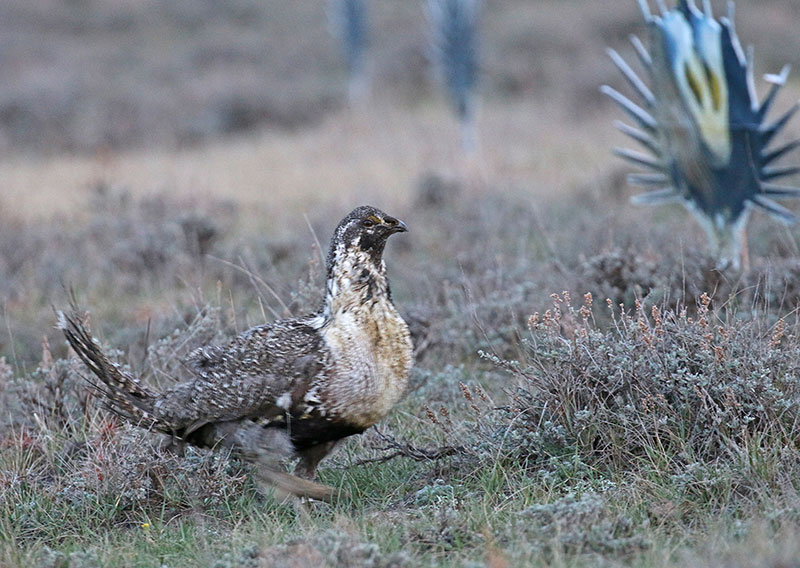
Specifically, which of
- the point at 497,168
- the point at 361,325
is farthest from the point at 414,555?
the point at 497,168

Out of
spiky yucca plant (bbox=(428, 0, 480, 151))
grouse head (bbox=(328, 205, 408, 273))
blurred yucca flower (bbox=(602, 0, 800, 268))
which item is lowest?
grouse head (bbox=(328, 205, 408, 273))

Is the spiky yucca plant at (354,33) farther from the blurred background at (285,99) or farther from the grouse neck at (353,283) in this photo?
the grouse neck at (353,283)

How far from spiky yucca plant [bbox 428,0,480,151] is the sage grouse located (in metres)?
12.4

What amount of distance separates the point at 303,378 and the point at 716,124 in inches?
156

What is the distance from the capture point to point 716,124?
21.7 ft

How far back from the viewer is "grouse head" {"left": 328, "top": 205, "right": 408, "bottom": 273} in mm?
4098

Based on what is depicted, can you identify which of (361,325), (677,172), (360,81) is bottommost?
(361,325)

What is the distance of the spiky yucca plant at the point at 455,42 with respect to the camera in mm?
16375

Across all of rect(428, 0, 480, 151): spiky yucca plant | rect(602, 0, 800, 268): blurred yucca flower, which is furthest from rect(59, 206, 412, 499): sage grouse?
rect(428, 0, 480, 151): spiky yucca plant

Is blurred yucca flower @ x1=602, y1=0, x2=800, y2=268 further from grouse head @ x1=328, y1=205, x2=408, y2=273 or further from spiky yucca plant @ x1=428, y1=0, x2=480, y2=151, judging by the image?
spiky yucca plant @ x1=428, y1=0, x2=480, y2=151

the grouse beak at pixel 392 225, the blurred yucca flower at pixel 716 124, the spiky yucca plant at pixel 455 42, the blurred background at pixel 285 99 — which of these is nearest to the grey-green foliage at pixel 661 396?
the grouse beak at pixel 392 225

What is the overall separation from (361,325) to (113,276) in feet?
16.7

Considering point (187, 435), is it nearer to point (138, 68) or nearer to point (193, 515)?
point (193, 515)

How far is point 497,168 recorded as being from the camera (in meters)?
13.2
